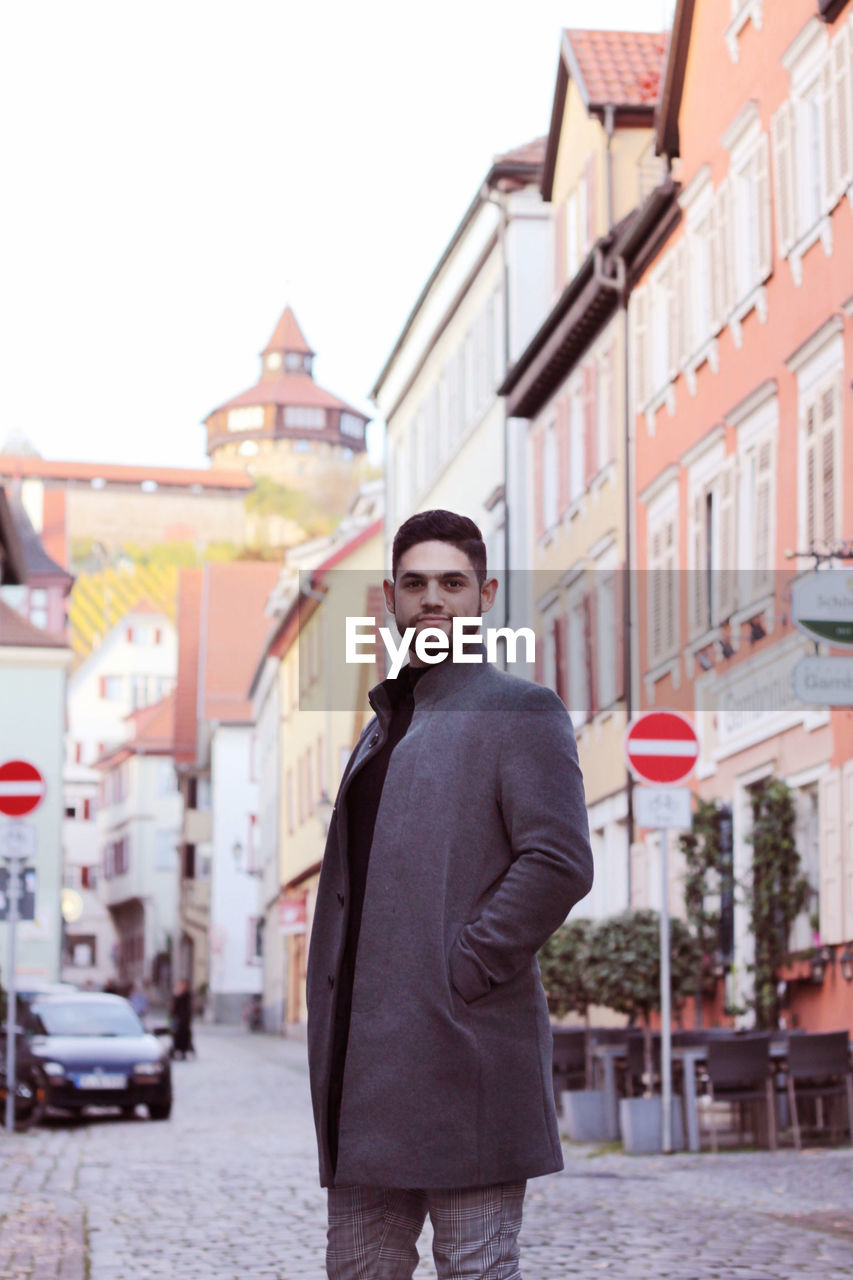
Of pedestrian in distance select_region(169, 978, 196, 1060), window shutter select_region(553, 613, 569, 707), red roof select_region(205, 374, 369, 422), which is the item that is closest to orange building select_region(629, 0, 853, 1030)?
Answer: window shutter select_region(553, 613, 569, 707)

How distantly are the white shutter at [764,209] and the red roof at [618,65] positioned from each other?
26.7 ft

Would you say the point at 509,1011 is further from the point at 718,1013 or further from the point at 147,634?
the point at 147,634

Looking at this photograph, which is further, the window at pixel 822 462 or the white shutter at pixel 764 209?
the white shutter at pixel 764 209

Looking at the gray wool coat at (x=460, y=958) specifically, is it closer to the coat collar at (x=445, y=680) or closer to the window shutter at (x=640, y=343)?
the coat collar at (x=445, y=680)

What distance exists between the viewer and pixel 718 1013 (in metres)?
24.0

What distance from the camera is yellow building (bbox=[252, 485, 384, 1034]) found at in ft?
174

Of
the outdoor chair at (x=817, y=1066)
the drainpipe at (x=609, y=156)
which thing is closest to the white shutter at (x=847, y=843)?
the outdoor chair at (x=817, y=1066)

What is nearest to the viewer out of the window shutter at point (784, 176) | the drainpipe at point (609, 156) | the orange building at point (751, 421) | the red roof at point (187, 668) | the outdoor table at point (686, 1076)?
the outdoor table at point (686, 1076)

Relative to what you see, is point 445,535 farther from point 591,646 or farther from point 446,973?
point 591,646

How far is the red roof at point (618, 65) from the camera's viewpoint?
31531mm

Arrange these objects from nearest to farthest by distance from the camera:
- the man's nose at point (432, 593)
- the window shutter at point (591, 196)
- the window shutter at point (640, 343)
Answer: the man's nose at point (432, 593)
the window shutter at point (640, 343)
the window shutter at point (591, 196)

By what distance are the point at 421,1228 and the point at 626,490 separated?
25.2 m

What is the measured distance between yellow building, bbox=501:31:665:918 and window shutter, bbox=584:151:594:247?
3 cm

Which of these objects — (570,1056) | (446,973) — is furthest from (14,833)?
(446,973)
